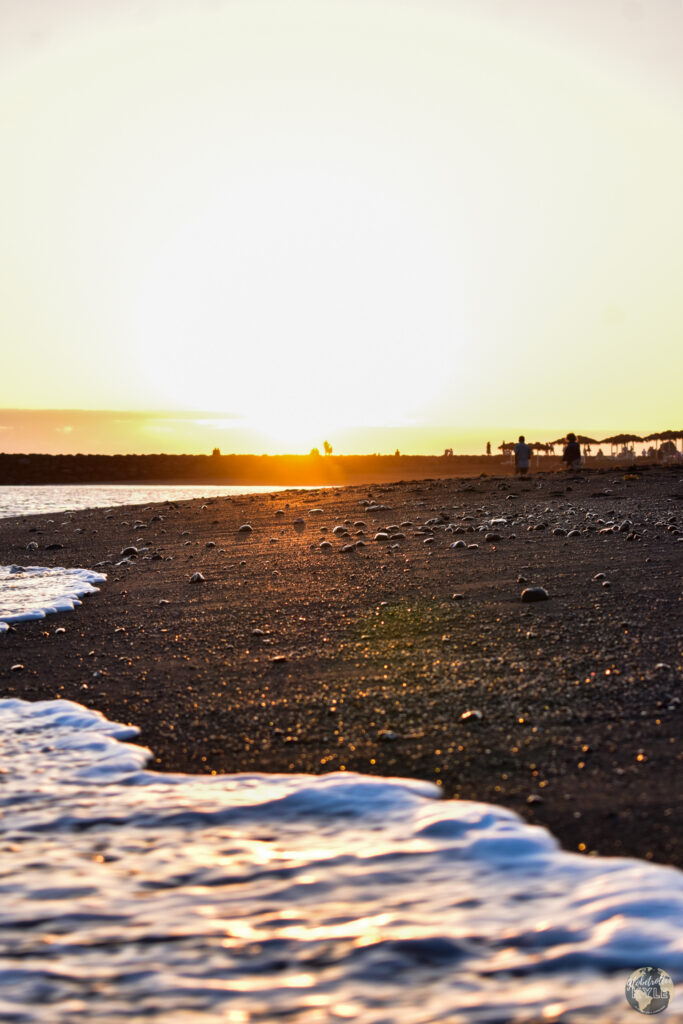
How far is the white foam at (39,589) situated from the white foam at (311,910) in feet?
16.4

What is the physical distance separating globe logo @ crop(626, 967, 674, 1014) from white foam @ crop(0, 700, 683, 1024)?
39 mm

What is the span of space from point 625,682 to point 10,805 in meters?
3.64

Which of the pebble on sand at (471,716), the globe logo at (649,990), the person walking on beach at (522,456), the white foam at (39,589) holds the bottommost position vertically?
the globe logo at (649,990)

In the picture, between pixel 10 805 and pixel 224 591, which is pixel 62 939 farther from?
pixel 224 591

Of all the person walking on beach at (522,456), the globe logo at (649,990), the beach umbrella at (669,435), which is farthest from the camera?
the beach umbrella at (669,435)

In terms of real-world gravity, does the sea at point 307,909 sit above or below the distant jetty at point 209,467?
below

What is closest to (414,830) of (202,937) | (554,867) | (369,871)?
(369,871)

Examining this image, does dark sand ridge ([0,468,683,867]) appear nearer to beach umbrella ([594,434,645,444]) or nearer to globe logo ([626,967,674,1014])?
globe logo ([626,967,674,1014])

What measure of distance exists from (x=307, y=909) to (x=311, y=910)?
2 centimetres

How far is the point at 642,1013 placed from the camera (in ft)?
8.17

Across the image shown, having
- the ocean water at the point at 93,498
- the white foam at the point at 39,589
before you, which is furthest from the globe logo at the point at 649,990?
the ocean water at the point at 93,498

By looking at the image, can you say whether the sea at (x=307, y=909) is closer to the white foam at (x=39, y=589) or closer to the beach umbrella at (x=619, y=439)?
the white foam at (x=39, y=589)

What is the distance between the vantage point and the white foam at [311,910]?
8.63ft

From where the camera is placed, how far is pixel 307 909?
10.1 ft
